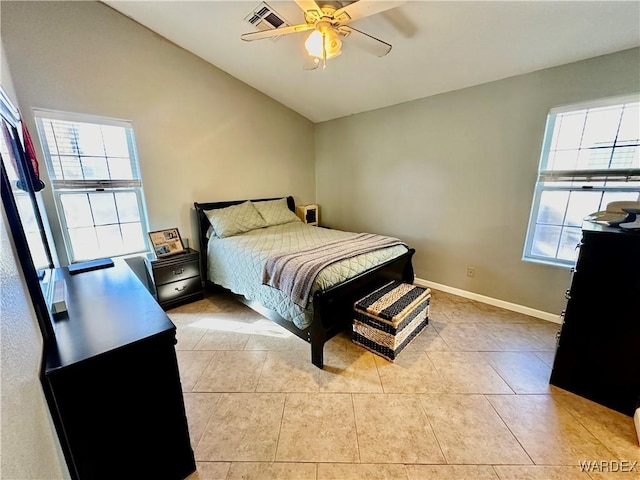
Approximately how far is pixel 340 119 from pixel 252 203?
6.06 feet

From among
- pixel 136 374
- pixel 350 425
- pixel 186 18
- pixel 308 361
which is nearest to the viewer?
pixel 136 374

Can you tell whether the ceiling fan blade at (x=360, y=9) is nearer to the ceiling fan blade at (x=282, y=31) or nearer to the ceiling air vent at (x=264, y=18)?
the ceiling fan blade at (x=282, y=31)

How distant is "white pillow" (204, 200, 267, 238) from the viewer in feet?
10.1

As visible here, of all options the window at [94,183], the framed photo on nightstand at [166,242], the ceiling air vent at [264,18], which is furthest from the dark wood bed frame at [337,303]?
the ceiling air vent at [264,18]

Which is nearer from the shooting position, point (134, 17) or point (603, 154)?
point (603, 154)

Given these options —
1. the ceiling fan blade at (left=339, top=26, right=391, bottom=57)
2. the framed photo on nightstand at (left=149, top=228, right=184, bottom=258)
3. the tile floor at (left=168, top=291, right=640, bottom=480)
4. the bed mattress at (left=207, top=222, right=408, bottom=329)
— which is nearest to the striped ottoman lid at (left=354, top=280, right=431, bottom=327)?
the bed mattress at (left=207, top=222, right=408, bottom=329)

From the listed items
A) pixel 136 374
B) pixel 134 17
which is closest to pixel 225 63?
pixel 134 17

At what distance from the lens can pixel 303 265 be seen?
2023 mm

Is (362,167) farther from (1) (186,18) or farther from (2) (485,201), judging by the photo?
(1) (186,18)

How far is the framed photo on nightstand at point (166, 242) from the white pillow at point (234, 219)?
417mm

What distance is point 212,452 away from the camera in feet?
4.57

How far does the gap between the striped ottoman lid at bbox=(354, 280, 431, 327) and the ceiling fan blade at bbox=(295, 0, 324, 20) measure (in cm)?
207

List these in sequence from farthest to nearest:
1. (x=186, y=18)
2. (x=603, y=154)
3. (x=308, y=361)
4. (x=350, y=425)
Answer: (x=186, y=18) < (x=603, y=154) < (x=308, y=361) < (x=350, y=425)

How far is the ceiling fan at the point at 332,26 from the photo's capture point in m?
1.61
